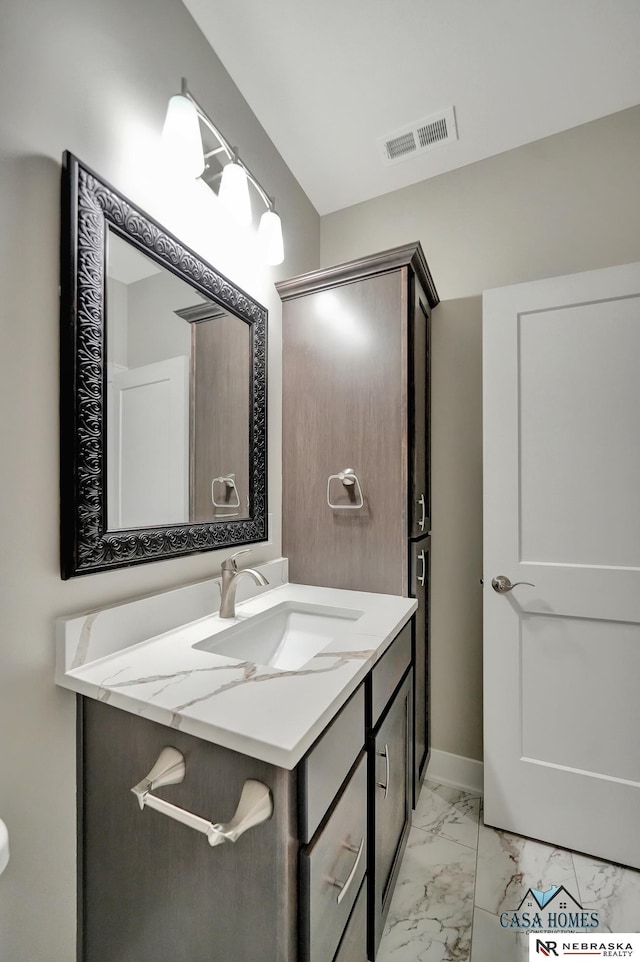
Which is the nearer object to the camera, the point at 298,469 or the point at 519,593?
the point at 519,593

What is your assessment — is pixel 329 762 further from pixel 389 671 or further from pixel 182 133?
pixel 182 133

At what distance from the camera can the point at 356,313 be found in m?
1.59

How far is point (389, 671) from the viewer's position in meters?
1.18

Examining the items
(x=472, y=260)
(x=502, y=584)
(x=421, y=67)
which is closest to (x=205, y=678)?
(x=502, y=584)

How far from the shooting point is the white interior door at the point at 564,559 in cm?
140

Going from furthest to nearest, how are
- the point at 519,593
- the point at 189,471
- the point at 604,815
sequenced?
1. the point at 519,593
2. the point at 604,815
3. the point at 189,471

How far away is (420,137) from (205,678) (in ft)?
6.81

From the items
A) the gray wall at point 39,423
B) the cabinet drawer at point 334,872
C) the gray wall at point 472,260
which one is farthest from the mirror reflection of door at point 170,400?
the gray wall at point 472,260

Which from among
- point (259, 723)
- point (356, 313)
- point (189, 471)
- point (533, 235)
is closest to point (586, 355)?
point (533, 235)

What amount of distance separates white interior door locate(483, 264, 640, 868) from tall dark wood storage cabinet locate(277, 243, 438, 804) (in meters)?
0.27

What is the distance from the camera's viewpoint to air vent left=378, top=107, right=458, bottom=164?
162 centimetres

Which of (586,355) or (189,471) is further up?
(586,355)

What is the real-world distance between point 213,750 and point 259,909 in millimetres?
253

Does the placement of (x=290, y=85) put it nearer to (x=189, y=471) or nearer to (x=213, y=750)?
(x=189, y=471)
